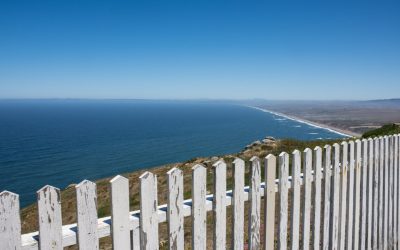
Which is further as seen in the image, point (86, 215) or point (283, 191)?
point (283, 191)

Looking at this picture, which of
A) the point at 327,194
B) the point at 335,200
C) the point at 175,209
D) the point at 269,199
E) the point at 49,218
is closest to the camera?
the point at 49,218

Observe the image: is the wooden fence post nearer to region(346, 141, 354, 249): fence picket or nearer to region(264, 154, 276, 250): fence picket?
region(346, 141, 354, 249): fence picket

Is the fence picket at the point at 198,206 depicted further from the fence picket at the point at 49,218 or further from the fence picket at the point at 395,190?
the fence picket at the point at 395,190

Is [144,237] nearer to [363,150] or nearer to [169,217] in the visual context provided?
[169,217]

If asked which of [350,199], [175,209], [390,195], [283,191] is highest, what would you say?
[175,209]

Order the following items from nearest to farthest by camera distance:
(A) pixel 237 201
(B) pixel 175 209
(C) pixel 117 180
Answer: (C) pixel 117 180, (B) pixel 175 209, (A) pixel 237 201

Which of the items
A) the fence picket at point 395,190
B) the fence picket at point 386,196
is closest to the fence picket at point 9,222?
the fence picket at point 386,196

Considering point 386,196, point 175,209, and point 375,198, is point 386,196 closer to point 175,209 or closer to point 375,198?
point 375,198

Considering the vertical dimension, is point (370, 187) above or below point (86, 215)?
below

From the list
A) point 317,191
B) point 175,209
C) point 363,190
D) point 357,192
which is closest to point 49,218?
point 175,209
